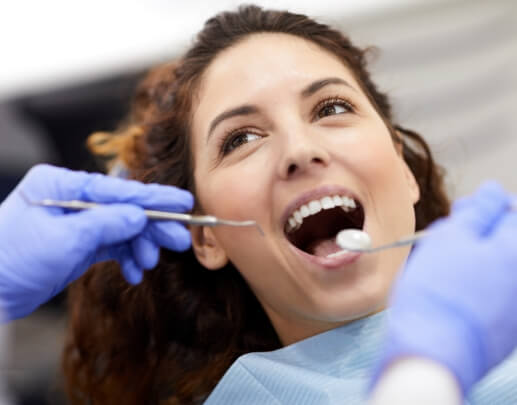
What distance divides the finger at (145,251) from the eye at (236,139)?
0.25m

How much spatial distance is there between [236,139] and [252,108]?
9 centimetres

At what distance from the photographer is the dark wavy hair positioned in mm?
1422

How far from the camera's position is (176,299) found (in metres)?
1.58

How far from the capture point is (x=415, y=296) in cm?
71

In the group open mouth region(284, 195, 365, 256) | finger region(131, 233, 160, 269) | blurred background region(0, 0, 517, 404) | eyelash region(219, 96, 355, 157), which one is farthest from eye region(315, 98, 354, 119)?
blurred background region(0, 0, 517, 404)

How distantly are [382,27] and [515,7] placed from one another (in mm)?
560

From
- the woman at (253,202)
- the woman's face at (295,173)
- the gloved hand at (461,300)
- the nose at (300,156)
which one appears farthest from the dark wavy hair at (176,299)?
the gloved hand at (461,300)

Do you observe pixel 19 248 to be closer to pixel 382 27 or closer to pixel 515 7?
pixel 382 27

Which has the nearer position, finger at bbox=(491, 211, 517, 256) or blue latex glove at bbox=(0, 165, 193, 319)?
finger at bbox=(491, 211, 517, 256)

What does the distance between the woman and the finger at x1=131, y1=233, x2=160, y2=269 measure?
0.15 m

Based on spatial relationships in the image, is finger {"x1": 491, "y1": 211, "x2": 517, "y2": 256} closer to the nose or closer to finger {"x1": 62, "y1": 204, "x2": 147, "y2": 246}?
the nose

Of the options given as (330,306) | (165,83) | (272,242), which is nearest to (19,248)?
(272,242)

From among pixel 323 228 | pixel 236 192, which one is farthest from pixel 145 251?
pixel 323 228

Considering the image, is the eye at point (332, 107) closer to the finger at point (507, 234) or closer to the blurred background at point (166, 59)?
the finger at point (507, 234)
